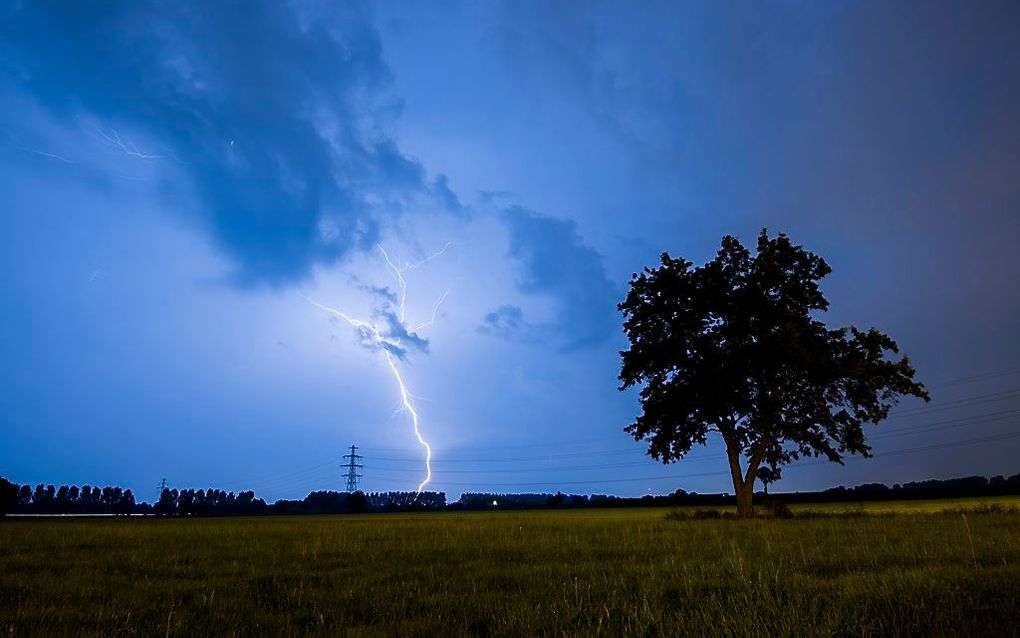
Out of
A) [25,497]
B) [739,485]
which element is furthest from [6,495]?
[25,497]

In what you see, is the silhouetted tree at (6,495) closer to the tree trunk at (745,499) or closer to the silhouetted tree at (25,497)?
the tree trunk at (745,499)

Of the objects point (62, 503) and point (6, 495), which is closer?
point (6, 495)

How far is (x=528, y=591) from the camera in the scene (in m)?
5.77

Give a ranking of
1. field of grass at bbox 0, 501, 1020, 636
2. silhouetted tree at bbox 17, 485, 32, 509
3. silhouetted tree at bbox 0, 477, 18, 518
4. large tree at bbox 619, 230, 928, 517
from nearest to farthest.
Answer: field of grass at bbox 0, 501, 1020, 636, large tree at bbox 619, 230, 928, 517, silhouetted tree at bbox 0, 477, 18, 518, silhouetted tree at bbox 17, 485, 32, 509

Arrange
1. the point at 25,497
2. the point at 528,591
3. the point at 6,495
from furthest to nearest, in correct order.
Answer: the point at 25,497, the point at 6,495, the point at 528,591

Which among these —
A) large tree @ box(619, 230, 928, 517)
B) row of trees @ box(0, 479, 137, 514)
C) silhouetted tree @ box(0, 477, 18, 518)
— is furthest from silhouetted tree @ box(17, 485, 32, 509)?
large tree @ box(619, 230, 928, 517)

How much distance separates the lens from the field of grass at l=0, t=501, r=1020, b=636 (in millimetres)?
4113

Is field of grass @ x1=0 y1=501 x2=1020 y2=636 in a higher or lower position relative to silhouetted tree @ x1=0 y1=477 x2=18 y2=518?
lower

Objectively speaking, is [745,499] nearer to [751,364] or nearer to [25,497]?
[751,364]

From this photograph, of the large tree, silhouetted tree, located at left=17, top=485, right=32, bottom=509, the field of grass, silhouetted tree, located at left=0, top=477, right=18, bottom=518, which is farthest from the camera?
silhouetted tree, located at left=17, top=485, right=32, bottom=509

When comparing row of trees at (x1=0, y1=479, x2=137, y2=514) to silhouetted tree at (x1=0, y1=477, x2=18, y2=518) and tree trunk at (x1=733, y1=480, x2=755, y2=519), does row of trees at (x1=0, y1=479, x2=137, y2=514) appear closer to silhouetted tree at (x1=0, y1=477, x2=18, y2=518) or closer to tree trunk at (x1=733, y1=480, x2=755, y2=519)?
silhouetted tree at (x1=0, y1=477, x2=18, y2=518)

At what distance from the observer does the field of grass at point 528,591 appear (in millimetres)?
4113

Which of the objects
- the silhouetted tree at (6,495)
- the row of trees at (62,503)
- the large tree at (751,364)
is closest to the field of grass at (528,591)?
the large tree at (751,364)

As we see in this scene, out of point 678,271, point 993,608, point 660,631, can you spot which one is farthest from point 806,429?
point 660,631
